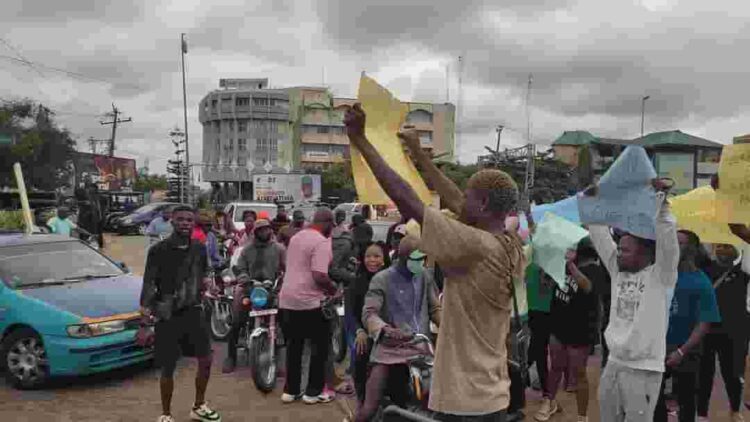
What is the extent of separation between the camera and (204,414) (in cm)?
595

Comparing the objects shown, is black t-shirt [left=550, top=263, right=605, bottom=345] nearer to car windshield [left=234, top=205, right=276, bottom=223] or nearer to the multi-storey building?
car windshield [left=234, top=205, right=276, bottom=223]

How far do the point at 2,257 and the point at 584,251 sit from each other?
6.24 metres

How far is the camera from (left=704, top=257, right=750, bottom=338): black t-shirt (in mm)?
5719

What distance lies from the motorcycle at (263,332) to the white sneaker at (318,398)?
55 centimetres

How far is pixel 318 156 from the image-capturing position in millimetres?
84875

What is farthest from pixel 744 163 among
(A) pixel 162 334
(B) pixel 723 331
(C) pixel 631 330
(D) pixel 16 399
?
(D) pixel 16 399

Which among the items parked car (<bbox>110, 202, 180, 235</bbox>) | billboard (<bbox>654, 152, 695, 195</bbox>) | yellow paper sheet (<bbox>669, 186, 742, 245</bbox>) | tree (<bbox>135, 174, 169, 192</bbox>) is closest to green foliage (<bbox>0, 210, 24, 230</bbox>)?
parked car (<bbox>110, 202, 180, 235</bbox>)

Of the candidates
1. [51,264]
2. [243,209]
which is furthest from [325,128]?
[51,264]

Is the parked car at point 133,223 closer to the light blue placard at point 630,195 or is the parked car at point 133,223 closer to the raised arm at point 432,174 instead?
the light blue placard at point 630,195

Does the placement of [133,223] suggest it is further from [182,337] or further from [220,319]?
[182,337]

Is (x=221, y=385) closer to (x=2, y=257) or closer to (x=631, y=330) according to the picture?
(x=2, y=257)

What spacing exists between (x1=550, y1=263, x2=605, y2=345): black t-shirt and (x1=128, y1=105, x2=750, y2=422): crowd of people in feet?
0.04

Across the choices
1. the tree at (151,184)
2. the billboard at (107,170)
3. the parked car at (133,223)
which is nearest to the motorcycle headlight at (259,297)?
the parked car at (133,223)

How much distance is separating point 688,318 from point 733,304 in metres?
1.50
